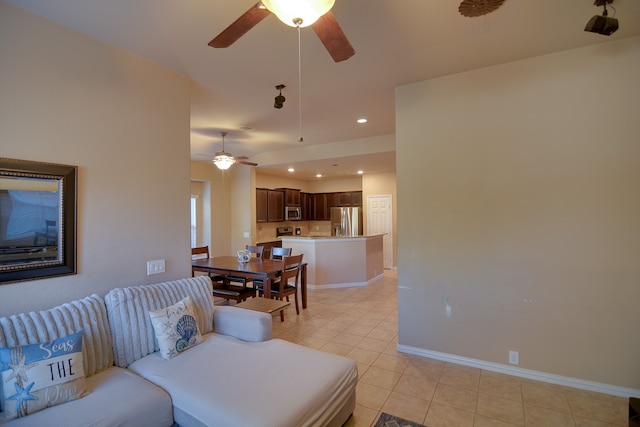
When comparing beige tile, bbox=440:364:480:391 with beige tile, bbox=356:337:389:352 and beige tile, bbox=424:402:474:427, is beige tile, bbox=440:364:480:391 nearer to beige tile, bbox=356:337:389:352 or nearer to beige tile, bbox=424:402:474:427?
beige tile, bbox=424:402:474:427

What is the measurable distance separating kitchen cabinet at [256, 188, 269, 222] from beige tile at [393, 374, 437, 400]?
18.3 ft

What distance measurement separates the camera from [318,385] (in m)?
1.89

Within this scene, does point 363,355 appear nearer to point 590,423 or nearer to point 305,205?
point 590,423

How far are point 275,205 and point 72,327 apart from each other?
6309 millimetres

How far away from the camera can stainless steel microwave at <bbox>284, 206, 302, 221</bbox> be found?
335 inches

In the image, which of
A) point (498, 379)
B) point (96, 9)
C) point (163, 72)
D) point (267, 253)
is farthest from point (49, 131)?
point (267, 253)

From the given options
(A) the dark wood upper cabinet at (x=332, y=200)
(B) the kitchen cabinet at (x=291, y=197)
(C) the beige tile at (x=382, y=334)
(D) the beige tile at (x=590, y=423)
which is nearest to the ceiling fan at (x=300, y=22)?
(D) the beige tile at (x=590, y=423)

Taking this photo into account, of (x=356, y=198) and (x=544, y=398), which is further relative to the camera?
(x=356, y=198)

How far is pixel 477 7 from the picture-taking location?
203 cm

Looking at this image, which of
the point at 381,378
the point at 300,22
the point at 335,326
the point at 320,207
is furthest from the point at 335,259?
the point at 300,22

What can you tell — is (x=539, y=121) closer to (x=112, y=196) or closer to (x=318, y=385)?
(x=318, y=385)

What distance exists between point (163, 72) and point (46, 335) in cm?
229

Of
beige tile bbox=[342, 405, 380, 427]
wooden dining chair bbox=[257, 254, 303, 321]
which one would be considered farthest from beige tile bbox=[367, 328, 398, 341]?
beige tile bbox=[342, 405, 380, 427]

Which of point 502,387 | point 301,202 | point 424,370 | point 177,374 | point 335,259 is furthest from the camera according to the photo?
point 301,202
